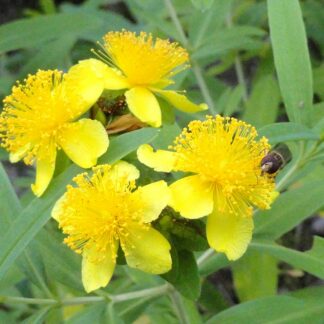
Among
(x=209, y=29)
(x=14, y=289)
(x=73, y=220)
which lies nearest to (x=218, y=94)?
(x=209, y=29)

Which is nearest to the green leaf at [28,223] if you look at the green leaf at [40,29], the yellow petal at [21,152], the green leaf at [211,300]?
the yellow petal at [21,152]

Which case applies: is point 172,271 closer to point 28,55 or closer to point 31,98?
point 31,98

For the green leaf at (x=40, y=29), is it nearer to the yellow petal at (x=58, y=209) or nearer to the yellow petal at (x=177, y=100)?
the yellow petal at (x=177, y=100)

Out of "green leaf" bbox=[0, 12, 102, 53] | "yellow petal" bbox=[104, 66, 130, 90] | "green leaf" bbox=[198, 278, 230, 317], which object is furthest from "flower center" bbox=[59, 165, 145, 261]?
"green leaf" bbox=[0, 12, 102, 53]

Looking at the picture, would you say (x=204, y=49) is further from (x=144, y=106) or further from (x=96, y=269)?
(x=96, y=269)

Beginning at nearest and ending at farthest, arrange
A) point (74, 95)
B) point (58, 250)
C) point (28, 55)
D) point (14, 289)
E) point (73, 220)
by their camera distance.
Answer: point (73, 220)
point (74, 95)
point (58, 250)
point (14, 289)
point (28, 55)

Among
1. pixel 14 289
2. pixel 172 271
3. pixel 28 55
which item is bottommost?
pixel 14 289
